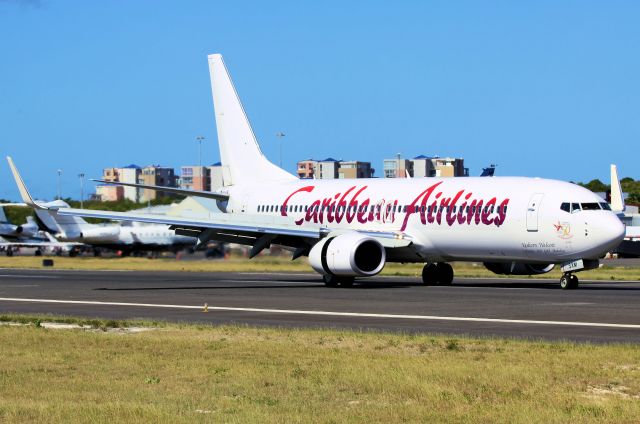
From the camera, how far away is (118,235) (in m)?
104

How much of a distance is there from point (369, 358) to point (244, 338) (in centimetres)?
389

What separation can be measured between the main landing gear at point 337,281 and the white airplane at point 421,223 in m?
0.05

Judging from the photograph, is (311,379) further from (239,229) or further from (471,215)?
(239,229)

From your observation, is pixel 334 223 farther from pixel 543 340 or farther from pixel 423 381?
pixel 423 381

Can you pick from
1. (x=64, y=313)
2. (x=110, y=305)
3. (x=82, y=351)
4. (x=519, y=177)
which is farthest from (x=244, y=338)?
(x=519, y=177)

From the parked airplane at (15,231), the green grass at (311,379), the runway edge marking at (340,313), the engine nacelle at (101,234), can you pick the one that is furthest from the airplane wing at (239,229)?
the parked airplane at (15,231)

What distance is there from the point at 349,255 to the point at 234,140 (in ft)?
43.5

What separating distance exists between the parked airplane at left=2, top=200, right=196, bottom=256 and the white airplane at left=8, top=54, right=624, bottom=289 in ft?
178

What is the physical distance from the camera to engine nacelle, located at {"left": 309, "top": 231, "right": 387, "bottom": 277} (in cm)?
3941

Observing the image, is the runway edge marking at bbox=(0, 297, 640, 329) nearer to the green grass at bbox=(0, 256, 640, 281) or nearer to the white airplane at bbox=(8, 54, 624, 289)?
the white airplane at bbox=(8, 54, 624, 289)

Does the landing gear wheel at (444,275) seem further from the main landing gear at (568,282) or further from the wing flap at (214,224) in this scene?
the main landing gear at (568,282)

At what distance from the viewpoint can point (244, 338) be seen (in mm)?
21016

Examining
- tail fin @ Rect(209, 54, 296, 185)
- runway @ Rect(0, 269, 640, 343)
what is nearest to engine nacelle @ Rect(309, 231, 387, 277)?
runway @ Rect(0, 269, 640, 343)

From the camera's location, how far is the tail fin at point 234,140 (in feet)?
164
